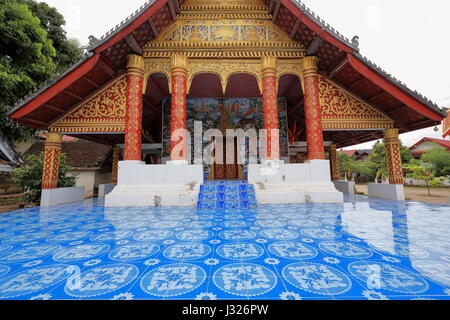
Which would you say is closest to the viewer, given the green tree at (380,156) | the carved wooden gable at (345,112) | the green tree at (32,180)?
the carved wooden gable at (345,112)

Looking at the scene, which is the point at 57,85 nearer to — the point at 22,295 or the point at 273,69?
the point at 22,295

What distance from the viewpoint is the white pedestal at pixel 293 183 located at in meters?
5.52

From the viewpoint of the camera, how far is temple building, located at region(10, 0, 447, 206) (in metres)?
5.51

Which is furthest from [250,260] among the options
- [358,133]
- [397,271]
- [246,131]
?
[358,133]

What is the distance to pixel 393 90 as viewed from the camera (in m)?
5.72

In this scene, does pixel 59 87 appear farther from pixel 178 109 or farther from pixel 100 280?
pixel 100 280

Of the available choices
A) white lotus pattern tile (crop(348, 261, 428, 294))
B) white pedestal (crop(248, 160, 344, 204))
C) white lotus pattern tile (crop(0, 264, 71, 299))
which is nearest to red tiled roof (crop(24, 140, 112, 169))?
white pedestal (crop(248, 160, 344, 204))

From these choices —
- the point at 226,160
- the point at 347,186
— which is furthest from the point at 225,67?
the point at 347,186

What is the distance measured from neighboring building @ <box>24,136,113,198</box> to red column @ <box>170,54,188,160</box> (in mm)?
7949

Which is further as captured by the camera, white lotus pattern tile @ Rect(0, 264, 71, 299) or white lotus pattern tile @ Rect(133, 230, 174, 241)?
white lotus pattern tile @ Rect(133, 230, 174, 241)

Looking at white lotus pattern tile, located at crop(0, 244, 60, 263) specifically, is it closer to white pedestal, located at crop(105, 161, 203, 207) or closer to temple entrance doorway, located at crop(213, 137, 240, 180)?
white pedestal, located at crop(105, 161, 203, 207)

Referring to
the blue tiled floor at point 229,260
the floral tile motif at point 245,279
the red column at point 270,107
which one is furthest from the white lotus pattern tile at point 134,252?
the red column at point 270,107

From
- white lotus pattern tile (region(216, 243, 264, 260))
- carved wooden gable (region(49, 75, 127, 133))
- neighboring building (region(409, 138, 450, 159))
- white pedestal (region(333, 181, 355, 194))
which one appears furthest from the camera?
neighboring building (region(409, 138, 450, 159))

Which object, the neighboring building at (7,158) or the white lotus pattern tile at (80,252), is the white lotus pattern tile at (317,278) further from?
the neighboring building at (7,158)
